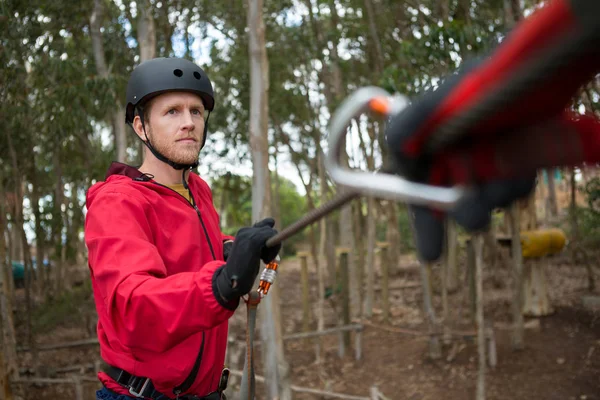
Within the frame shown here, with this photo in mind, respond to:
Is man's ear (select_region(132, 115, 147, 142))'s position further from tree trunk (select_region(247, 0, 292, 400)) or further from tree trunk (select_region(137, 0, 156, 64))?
tree trunk (select_region(137, 0, 156, 64))

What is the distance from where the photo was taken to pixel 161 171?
255 centimetres

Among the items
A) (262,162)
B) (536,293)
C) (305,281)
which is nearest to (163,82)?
(262,162)

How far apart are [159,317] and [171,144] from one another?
0.95m

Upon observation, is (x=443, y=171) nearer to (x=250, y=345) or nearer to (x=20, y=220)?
(x=250, y=345)

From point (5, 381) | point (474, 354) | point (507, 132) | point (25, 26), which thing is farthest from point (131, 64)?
point (507, 132)

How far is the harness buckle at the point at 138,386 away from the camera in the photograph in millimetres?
2229

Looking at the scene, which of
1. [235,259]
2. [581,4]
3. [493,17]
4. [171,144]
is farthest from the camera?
[493,17]

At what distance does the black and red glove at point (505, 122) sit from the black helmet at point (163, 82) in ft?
5.40

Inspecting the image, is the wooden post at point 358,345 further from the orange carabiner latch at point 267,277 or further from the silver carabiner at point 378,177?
the silver carabiner at point 378,177

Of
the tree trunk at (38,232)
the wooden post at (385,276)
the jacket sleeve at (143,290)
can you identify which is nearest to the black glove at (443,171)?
the jacket sleeve at (143,290)

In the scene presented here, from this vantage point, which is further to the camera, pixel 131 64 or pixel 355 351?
pixel 131 64

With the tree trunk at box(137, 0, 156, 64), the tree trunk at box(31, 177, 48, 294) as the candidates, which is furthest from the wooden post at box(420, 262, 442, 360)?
the tree trunk at box(31, 177, 48, 294)

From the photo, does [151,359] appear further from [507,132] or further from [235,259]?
[507,132]

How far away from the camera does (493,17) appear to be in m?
11.7
